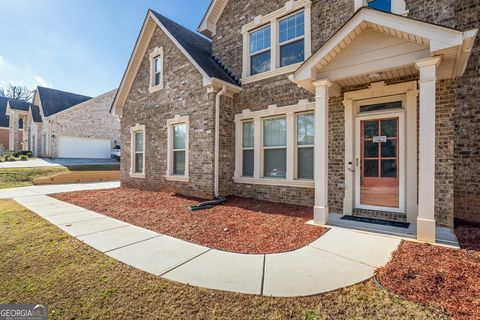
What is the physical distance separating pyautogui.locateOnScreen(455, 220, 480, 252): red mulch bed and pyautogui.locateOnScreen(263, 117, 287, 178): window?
161 inches

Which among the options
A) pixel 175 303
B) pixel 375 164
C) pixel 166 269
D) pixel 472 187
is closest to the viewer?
pixel 175 303

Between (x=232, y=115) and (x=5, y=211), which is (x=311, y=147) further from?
(x=5, y=211)

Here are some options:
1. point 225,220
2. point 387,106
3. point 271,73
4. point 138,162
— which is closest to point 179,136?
point 138,162

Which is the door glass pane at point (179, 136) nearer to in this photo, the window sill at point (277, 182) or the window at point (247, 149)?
the window at point (247, 149)

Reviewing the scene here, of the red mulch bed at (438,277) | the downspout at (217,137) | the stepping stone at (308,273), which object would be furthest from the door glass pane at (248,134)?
the red mulch bed at (438,277)

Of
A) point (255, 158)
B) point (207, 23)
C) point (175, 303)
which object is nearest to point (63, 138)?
point (207, 23)

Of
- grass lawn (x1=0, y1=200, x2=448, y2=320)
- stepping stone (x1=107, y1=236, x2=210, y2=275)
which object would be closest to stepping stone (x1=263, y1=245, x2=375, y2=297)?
grass lawn (x1=0, y1=200, x2=448, y2=320)

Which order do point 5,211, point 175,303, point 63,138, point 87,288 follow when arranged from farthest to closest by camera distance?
point 63,138 → point 5,211 → point 87,288 → point 175,303

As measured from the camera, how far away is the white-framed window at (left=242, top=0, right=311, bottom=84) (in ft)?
23.1

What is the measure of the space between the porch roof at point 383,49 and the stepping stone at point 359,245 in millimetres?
3185

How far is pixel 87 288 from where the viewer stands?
280 cm

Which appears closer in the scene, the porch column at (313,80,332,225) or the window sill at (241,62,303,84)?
the porch column at (313,80,332,225)

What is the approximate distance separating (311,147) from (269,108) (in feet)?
5.95

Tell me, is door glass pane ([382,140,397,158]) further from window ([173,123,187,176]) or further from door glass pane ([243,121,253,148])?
window ([173,123,187,176])
